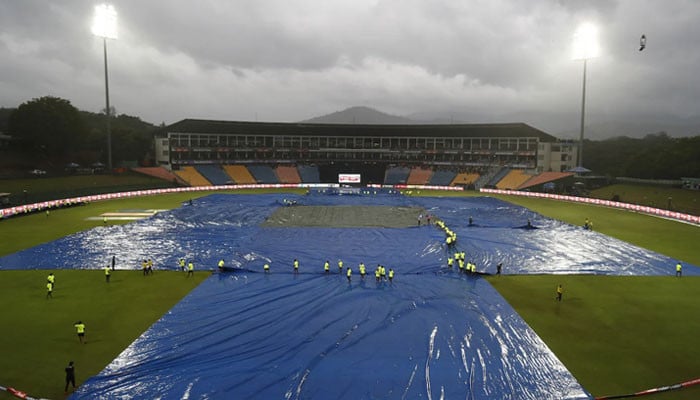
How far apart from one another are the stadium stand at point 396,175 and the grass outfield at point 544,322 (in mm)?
78958

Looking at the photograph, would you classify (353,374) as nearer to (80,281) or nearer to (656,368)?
(656,368)

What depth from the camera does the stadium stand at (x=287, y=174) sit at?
112 meters

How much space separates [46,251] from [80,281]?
1083cm

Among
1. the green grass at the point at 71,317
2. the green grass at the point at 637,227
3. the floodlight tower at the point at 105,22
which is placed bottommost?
the green grass at the point at 71,317

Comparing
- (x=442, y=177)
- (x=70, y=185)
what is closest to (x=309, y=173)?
(x=442, y=177)

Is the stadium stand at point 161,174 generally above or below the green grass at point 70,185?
above

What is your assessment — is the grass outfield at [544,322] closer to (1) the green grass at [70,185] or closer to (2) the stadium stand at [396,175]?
(1) the green grass at [70,185]

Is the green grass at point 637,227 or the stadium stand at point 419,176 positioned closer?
the green grass at point 637,227

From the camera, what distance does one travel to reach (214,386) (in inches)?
610

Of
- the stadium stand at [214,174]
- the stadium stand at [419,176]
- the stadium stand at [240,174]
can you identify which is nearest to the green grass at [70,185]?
the stadium stand at [214,174]

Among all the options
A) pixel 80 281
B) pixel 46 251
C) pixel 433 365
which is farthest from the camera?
pixel 46 251

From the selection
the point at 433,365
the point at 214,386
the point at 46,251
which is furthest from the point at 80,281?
the point at 433,365

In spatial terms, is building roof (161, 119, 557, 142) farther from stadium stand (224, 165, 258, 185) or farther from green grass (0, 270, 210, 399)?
green grass (0, 270, 210, 399)

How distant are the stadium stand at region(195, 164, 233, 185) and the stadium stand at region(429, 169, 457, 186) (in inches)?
2098
